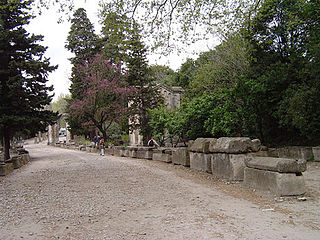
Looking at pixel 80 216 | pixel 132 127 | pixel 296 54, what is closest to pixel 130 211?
pixel 80 216

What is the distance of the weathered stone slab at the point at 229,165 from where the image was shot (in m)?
8.01

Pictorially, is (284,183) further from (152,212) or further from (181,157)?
(181,157)

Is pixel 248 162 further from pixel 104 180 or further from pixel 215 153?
pixel 104 180

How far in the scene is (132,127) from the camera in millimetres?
24344

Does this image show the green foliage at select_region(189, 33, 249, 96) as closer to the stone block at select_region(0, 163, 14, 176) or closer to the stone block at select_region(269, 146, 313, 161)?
the stone block at select_region(269, 146, 313, 161)

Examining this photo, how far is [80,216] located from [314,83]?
421 inches

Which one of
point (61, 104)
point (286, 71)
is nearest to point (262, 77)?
point (286, 71)

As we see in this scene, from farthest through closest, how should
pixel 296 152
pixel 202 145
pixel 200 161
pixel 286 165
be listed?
pixel 296 152 → pixel 200 161 → pixel 202 145 → pixel 286 165

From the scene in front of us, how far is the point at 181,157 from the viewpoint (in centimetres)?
1191

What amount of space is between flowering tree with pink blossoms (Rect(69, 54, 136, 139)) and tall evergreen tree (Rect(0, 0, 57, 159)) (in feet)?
14.0

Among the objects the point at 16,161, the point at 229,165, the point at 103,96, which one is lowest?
the point at 16,161

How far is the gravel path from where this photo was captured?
4352mm

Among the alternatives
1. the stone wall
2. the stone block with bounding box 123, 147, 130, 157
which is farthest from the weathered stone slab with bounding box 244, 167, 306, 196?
the stone block with bounding box 123, 147, 130, 157

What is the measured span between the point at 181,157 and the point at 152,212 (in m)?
6.55
